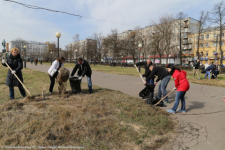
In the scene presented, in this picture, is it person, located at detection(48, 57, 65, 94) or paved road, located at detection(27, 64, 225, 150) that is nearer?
paved road, located at detection(27, 64, 225, 150)

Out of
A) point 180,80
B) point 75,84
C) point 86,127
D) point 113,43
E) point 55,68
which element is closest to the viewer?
point 86,127

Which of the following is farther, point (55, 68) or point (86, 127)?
point (55, 68)

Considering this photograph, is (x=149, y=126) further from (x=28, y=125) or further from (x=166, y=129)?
(x=28, y=125)

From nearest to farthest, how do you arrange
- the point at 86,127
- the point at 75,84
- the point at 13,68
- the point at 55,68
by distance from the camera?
the point at 86,127, the point at 13,68, the point at 55,68, the point at 75,84

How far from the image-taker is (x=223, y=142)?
2908 mm

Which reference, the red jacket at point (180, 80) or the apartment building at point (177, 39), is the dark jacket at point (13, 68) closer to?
the red jacket at point (180, 80)

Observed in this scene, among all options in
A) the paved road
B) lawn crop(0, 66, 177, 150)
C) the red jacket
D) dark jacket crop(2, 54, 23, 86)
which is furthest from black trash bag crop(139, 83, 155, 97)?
dark jacket crop(2, 54, 23, 86)

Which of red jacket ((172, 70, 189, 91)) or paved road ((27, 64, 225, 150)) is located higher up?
red jacket ((172, 70, 189, 91))

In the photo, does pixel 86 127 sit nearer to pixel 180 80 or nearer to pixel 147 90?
pixel 180 80

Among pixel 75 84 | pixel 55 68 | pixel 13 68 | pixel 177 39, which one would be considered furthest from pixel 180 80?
pixel 177 39

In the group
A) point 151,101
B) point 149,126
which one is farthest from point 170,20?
point 149,126

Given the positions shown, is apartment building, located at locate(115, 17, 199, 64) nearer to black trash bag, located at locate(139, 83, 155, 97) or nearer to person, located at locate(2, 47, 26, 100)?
black trash bag, located at locate(139, 83, 155, 97)

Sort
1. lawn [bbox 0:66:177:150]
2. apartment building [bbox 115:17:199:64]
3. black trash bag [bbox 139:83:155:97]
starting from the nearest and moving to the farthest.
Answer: lawn [bbox 0:66:177:150]
black trash bag [bbox 139:83:155:97]
apartment building [bbox 115:17:199:64]

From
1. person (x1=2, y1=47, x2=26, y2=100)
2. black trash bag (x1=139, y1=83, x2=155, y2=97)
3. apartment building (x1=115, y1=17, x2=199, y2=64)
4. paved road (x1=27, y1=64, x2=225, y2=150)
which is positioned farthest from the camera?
apartment building (x1=115, y1=17, x2=199, y2=64)
